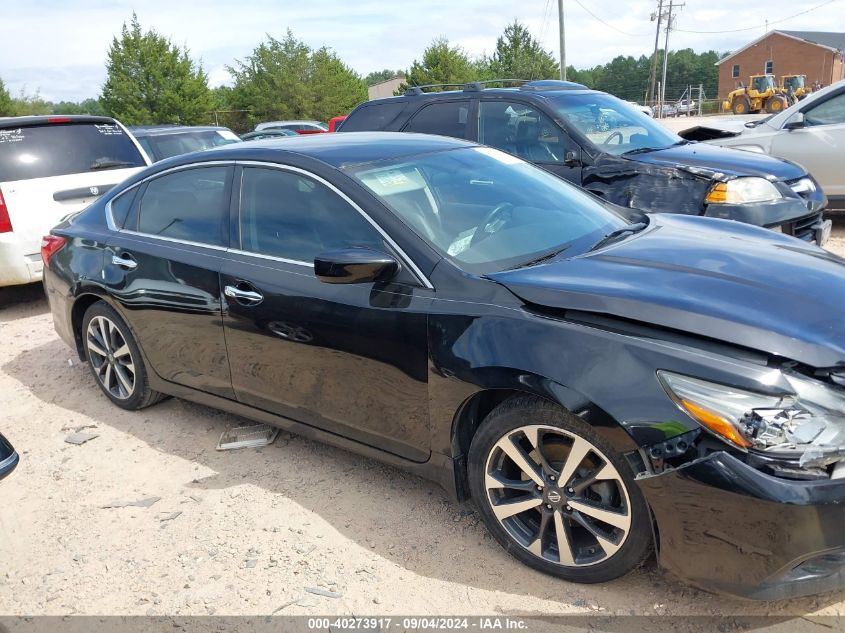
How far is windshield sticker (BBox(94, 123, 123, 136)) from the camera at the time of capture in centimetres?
752

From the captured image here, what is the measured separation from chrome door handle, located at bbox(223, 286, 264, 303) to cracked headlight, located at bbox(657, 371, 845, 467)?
6.69 ft

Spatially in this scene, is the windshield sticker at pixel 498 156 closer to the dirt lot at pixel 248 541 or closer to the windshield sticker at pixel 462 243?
the windshield sticker at pixel 462 243

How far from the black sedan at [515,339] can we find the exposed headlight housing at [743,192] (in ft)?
6.37

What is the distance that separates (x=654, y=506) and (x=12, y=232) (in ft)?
20.7

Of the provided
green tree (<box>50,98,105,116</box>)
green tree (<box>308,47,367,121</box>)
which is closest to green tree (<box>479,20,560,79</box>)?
green tree (<box>308,47,367,121</box>)

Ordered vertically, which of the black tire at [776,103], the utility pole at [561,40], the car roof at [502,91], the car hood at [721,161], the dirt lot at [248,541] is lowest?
the dirt lot at [248,541]

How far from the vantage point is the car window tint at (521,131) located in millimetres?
6215

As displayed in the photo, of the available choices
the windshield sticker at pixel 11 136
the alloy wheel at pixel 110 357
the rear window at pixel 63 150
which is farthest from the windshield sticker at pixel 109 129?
the alloy wheel at pixel 110 357

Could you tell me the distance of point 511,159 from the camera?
401 centimetres

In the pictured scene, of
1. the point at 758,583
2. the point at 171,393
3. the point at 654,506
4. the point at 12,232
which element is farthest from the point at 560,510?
the point at 12,232

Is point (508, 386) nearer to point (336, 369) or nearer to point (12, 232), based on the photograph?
point (336, 369)

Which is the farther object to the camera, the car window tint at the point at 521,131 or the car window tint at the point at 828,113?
the car window tint at the point at 828,113

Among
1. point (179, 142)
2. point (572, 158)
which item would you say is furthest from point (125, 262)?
point (179, 142)

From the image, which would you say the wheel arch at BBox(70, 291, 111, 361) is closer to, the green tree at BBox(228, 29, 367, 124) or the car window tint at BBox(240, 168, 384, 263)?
the car window tint at BBox(240, 168, 384, 263)
